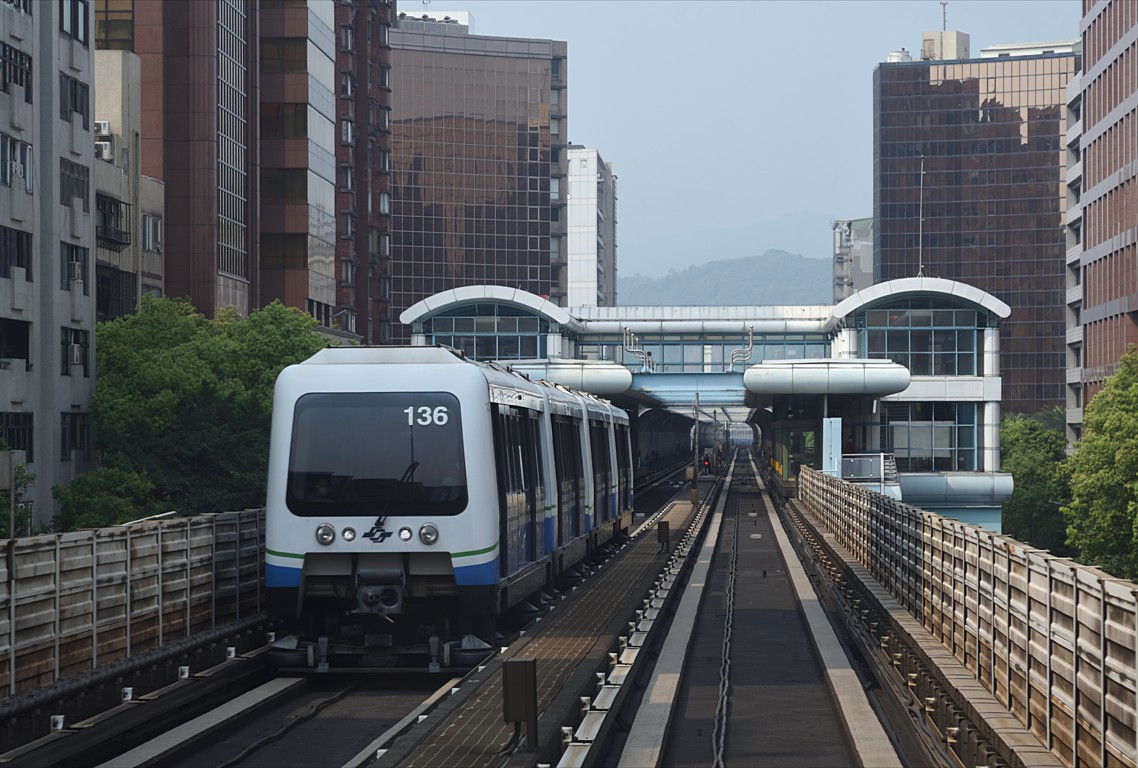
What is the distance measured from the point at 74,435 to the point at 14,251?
7332 mm

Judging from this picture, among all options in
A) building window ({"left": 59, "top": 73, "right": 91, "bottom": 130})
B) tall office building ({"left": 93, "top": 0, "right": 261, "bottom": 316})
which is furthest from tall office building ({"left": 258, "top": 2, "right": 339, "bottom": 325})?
building window ({"left": 59, "top": 73, "right": 91, "bottom": 130})

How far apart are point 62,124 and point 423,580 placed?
39.7 m

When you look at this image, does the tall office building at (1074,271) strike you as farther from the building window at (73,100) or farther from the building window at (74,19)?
the building window at (74,19)

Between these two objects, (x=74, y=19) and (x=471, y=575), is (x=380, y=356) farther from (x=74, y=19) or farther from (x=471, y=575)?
(x=74, y=19)

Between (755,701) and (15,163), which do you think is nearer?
(755,701)

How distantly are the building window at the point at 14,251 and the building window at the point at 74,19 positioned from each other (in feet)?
25.2

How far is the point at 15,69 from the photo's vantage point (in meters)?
49.0

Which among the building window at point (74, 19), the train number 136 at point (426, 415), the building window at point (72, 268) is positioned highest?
the building window at point (74, 19)

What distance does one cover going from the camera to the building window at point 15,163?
4797cm

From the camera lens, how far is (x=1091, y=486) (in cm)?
5544

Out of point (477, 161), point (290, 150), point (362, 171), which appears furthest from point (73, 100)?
point (477, 161)

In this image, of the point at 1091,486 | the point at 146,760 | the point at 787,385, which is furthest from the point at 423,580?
the point at 787,385

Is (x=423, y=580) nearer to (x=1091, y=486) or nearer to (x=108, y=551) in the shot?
(x=108, y=551)

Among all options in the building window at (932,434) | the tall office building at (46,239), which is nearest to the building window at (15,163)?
the tall office building at (46,239)
